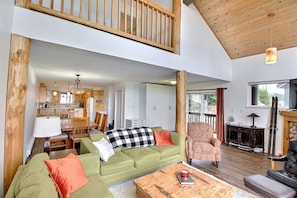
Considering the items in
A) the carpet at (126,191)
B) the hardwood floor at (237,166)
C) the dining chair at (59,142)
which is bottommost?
the hardwood floor at (237,166)

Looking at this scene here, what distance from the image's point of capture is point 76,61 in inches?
129

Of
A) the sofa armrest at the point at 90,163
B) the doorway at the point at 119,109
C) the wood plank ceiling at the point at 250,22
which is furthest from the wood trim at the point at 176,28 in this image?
the doorway at the point at 119,109

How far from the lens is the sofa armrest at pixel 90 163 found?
2.09 meters

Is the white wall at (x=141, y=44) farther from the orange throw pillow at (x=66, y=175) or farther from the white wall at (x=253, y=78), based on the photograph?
the orange throw pillow at (x=66, y=175)

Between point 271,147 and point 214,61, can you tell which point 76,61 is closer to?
point 214,61

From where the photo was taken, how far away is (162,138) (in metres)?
3.65

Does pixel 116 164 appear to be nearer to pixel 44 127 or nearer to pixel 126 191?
pixel 126 191

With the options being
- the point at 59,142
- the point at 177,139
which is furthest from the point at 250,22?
the point at 59,142

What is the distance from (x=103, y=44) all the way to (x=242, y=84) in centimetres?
471

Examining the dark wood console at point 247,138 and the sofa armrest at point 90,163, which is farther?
the dark wood console at point 247,138

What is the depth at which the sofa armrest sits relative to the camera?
2092 millimetres

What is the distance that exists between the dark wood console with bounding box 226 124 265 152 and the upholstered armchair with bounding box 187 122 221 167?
1.56 metres

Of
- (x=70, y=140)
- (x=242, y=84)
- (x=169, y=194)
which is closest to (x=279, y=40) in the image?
(x=242, y=84)

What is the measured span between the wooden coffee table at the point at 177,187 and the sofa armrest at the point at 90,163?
0.67m
